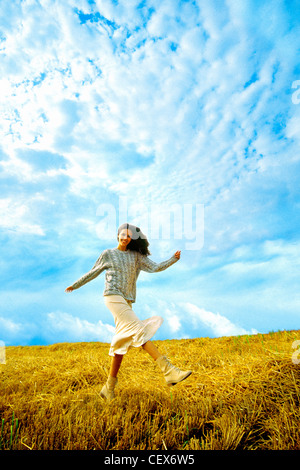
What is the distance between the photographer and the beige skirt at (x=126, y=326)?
404 centimetres

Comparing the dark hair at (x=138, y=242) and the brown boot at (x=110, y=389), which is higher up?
the dark hair at (x=138, y=242)

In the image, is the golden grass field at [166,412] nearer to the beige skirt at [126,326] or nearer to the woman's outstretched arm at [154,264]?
the beige skirt at [126,326]

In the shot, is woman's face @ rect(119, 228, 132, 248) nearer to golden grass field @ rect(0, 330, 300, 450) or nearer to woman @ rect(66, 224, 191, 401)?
woman @ rect(66, 224, 191, 401)

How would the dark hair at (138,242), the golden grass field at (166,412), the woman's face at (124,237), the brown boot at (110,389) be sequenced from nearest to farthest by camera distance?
the golden grass field at (166,412), the brown boot at (110,389), the woman's face at (124,237), the dark hair at (138,242)

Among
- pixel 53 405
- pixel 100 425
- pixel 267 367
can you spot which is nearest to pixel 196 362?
pixel 267 367

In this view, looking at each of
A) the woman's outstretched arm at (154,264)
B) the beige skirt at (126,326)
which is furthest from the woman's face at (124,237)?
the beige skirt at (126,326)

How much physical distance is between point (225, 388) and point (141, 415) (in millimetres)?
1261

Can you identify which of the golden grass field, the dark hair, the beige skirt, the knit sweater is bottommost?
the golden grass field

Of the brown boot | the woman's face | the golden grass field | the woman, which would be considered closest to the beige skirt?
the woman

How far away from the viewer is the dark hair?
4.77 metres

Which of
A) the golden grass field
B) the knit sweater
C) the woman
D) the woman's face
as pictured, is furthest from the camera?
the woman's face

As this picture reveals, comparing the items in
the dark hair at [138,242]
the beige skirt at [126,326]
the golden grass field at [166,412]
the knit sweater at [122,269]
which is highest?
the dark hair at [138,242]

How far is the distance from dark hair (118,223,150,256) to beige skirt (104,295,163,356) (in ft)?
2.76
